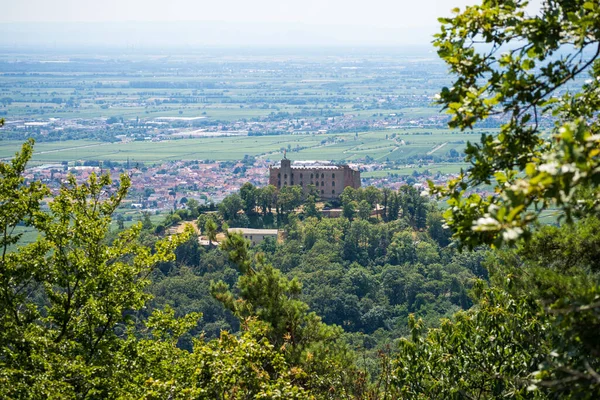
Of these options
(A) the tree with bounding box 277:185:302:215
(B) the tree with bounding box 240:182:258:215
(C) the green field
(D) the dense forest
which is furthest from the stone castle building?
(C) the green field

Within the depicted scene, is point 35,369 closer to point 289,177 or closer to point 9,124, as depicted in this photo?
point 289,177

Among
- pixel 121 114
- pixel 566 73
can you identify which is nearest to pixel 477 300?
pixel 566 73

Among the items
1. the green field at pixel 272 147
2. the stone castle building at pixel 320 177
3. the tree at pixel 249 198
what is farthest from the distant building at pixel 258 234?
the green field at pixel 272 147

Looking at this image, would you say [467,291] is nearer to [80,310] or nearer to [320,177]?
[80,310]

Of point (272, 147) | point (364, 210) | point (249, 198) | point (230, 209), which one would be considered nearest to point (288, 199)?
point (249, 198)

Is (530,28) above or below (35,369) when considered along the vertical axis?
above

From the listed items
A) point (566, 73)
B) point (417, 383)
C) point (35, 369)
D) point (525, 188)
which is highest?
point (566, 73)

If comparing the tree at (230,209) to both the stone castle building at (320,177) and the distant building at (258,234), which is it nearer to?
the distant building at (258,234)
